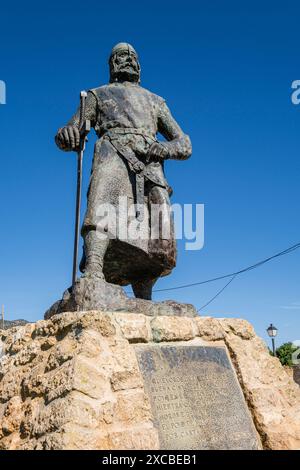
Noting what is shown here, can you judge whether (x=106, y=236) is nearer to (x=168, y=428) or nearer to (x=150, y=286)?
(x=150, y=286)

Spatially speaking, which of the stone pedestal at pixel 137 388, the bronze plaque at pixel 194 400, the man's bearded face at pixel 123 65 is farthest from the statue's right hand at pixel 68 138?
the bronze plaque at pixel 194 400

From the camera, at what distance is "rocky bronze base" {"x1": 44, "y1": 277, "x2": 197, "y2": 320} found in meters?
3.62

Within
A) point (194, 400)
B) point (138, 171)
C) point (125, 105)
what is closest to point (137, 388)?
point (194, 400)

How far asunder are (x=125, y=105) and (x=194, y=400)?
268 centimetres

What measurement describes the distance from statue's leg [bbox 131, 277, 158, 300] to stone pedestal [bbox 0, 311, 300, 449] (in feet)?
2.47

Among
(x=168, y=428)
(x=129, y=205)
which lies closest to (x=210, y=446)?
(x=168, y=428)

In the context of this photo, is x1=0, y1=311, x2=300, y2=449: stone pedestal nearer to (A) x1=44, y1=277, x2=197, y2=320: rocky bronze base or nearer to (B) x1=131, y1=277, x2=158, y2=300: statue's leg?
(A) x1=44, y1=277, x2=197, y2=320: rocky bronze base

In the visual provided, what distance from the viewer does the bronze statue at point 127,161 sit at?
4262mm

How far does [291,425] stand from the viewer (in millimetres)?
3672

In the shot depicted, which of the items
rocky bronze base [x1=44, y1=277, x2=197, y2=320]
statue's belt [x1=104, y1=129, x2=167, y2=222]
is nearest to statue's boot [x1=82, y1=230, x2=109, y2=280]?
rocky bronze base [x1=44, y1=277, x2=197, y2=320]

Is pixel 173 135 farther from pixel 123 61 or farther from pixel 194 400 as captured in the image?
pixel 194 400

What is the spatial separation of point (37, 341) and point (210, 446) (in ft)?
4.58

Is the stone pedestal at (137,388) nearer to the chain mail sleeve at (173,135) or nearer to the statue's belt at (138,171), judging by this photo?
the statue's belt at (138,171)

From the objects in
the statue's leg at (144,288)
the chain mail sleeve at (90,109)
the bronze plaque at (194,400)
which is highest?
the chain mail sleeve at (90,109)
